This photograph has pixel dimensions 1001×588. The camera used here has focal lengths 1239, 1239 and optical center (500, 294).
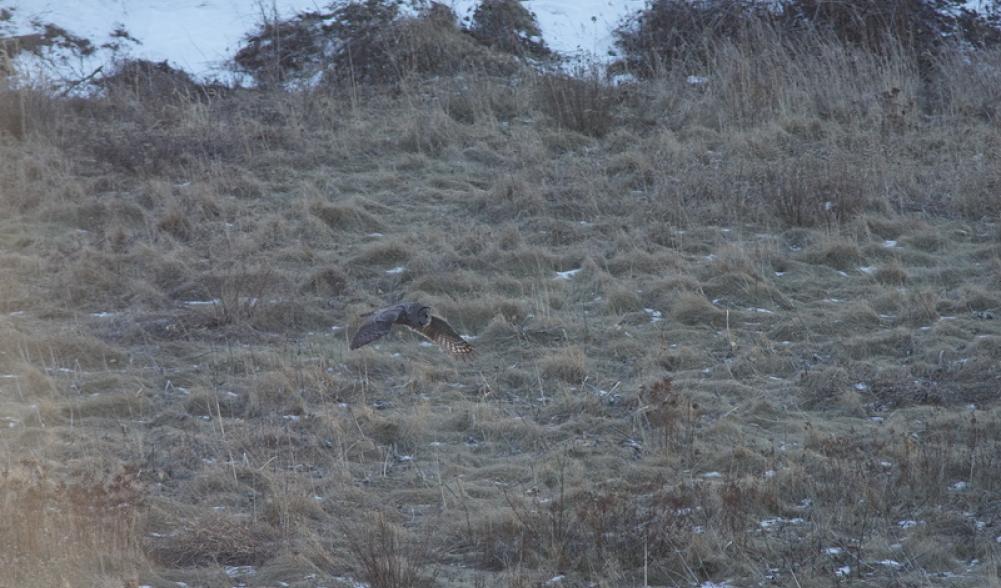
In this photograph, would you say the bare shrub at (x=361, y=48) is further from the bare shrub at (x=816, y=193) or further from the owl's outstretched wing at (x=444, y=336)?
the owl's outstretched wing at (x=444, y=336)

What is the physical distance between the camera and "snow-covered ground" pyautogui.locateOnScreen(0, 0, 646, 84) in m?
12.0

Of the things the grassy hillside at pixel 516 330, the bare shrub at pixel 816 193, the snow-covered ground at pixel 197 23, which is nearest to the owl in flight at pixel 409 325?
the grassy hillside at pixel 516 330

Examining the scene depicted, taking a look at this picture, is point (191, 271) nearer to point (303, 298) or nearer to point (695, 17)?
point (303, 298)

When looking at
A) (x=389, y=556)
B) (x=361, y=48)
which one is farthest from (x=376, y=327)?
(x=361, y=48)

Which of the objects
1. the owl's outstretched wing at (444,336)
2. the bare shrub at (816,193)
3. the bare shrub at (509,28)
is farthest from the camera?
the bare shrub at (509,28)

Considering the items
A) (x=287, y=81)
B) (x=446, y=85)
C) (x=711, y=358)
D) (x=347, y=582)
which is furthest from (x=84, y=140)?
(x=347, y=582)

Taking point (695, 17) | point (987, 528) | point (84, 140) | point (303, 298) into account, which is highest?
point (695, 17)

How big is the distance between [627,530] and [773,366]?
229 centimetres

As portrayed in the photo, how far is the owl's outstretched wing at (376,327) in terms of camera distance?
559 centimetres

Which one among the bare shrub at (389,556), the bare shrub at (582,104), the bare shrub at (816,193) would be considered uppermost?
the bare shrub at (582,104)

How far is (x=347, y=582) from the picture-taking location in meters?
4.73

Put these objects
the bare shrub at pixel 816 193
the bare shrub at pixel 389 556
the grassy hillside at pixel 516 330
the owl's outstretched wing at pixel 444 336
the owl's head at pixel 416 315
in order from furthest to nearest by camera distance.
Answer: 1. the bare shrub at pixel 816 193
2. the owl's outstretched wing at pixel 444 336
3. the owl's head at pixel 416 315
4. the grassy hillside at pixel 516 330
5. the bare shrub at pixel 389 556

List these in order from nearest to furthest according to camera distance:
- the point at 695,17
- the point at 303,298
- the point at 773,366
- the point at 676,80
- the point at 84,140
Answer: the point at 773,366, the point at 303,298, the point at 84,140, the point at 676,80, the point at 695,17

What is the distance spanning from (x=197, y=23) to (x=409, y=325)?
7674 mm
